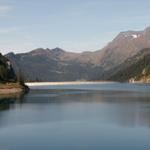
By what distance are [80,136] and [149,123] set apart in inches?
890

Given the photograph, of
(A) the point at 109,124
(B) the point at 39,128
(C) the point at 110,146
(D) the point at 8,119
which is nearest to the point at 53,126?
Result: (B) the point at 39,128

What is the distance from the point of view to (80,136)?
76.5 m

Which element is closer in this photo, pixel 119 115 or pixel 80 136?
pixel 80 136

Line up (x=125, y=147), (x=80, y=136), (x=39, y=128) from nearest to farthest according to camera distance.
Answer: (x=125, y=147) → (x=80, y=136) → (x=39, y=128)

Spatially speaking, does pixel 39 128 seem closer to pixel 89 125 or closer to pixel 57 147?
pixel 89 125

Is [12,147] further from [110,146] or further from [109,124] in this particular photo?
[109,124]

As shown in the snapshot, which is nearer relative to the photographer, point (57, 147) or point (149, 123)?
point (57, 147)

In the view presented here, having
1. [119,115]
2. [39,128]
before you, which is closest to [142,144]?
[39,128]

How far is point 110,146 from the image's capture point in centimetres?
6662

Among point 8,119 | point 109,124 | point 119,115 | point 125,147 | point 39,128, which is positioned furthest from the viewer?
point 119,115

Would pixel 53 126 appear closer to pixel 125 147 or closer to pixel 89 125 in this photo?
pixel 89 125

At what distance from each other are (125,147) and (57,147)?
10.8 m

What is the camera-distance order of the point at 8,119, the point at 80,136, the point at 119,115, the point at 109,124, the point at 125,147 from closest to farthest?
the point at 125,147 < the point at 80,136 < the point at 109,124 < the point at 8,119 < the point at 119,115

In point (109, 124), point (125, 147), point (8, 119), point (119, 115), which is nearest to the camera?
→ point (125, 147)
